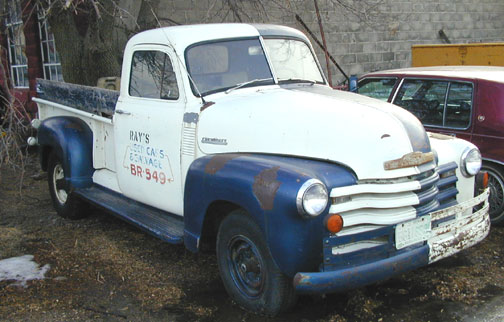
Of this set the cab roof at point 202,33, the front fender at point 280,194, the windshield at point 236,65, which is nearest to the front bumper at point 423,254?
the front fender at point 280,194

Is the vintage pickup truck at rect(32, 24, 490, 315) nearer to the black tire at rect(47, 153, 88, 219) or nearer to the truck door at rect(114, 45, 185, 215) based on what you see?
the truck door at rect(114, 45, 185, 215)

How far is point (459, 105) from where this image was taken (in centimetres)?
602

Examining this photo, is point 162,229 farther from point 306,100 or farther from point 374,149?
point 374,149

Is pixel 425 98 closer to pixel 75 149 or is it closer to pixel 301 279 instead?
pixel 301 279

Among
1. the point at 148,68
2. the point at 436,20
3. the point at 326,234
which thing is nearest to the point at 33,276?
the point at 148,68

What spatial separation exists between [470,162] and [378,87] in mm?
2734

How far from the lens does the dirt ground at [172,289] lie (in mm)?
4066

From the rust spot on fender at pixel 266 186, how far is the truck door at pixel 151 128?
49.0 inches

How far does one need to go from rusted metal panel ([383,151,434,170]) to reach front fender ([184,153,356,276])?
0.27m

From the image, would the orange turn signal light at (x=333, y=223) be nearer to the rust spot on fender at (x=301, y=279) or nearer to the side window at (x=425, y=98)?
the rust spot on fender at (x=301, y=279)

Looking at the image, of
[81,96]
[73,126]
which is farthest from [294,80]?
[73,126]

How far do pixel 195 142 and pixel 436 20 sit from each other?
12.6m

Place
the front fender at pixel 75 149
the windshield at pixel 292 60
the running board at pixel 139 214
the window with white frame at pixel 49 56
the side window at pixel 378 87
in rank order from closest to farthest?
the running board at pixel 139 214
the windshield at pixel 292 60
the front fender at pixel 75 149
the side window at pixel 378 87
the window with white frame at pixel 49 56

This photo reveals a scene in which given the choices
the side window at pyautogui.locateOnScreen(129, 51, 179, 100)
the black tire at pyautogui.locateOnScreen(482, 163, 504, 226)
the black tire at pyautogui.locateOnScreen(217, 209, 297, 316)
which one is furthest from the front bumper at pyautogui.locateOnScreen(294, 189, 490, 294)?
the side window at pyautogui.locateOnScreen(129, 51, 179, 100)
